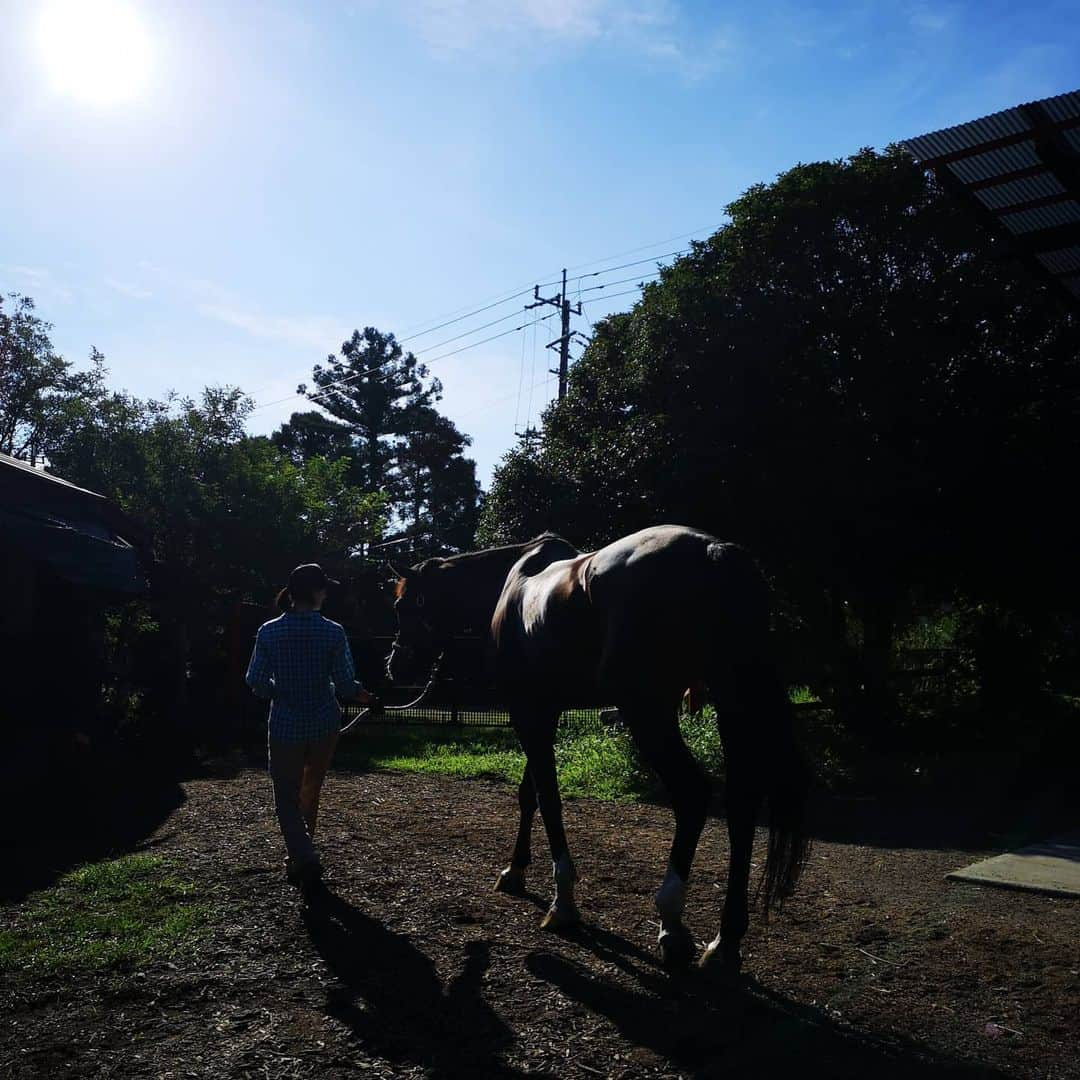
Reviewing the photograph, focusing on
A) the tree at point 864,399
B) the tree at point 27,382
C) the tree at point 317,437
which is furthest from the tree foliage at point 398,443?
the tree at point 864,399

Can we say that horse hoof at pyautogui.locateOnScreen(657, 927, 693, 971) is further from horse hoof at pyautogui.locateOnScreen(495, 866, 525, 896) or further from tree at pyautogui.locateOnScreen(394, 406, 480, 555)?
tree at pyautogui.locateOnScreen(394, 406, 480, 555)

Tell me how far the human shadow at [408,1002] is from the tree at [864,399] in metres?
7.38

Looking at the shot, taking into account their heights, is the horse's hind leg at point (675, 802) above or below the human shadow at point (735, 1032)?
above

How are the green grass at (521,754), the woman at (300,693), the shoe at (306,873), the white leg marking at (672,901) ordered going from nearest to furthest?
the white leg marking at (672,901)
the shoe at (306,873)
the woman at (300,693)
the green grass at (521,754)

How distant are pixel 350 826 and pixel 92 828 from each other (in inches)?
76.9

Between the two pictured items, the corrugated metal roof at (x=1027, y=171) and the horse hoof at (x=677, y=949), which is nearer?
the horse hoof at (x=677, y=949)

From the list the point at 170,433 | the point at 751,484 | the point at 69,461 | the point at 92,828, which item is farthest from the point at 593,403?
the point at 69,461

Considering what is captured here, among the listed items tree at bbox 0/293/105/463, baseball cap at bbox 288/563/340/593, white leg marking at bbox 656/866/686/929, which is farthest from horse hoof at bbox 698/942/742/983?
tree at bbox 0/293/105/463

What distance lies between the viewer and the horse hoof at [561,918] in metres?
4.86

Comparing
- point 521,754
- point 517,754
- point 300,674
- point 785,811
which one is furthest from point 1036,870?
point 517,754

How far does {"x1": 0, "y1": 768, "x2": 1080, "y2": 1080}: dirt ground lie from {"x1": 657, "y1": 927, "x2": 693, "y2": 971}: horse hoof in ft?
0.28

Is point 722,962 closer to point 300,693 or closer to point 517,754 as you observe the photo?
point 300,693

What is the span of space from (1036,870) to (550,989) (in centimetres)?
366

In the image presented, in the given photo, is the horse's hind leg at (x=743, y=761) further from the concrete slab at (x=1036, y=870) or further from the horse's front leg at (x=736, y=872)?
the concrete slab at (x=1036, y=870)
